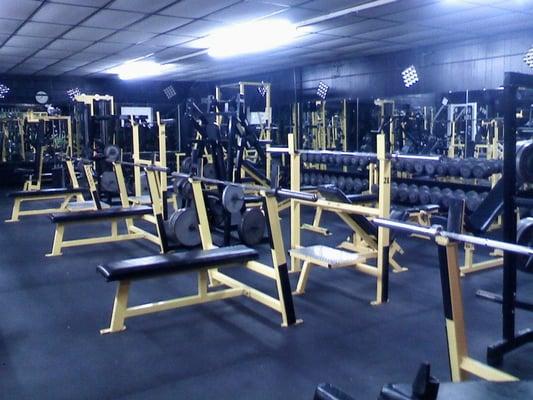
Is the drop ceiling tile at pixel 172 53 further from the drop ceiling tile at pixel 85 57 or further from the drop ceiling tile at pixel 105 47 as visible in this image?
the drop ceiling tile at pixel 85 57

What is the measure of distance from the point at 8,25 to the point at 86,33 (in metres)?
0.76

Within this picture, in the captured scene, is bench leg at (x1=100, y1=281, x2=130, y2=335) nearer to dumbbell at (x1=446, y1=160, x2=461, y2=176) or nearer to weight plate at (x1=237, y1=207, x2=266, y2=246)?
weight plate at (x1=237, y1=207, x2=266, y2=246)

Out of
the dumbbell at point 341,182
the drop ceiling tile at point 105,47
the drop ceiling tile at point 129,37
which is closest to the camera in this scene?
the drop ceiling tile at point 129,37

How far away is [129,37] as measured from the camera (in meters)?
5.76

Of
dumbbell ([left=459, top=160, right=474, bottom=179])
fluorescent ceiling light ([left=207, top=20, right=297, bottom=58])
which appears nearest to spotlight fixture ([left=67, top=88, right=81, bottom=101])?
fluorescent ceiling light ([left=207, top=20, right=297, bottom=58])

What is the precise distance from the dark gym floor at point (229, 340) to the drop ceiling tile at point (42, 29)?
2558 mm

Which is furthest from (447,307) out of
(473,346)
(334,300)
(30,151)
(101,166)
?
(30,151)

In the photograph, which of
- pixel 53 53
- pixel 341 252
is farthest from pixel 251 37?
pixel 341 252

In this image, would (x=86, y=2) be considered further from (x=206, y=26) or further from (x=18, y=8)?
(x=206, y=26)

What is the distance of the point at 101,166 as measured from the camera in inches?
280

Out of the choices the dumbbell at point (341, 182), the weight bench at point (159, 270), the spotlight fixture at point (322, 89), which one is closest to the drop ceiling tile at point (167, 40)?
the dumbbell at point (341, 182)

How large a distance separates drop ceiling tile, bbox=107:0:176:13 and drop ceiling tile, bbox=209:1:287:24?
514 millimetres

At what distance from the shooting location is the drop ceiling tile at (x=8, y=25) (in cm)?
490

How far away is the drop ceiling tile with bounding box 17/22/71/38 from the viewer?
5.10 meters
